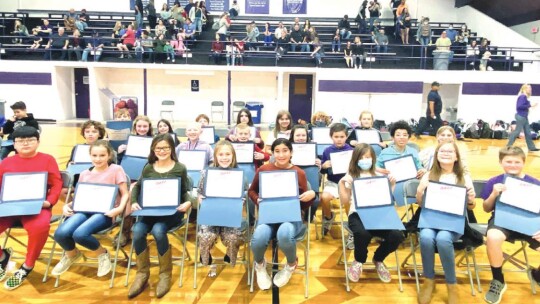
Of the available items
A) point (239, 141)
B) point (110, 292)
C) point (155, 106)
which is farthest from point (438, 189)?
point (155, 106)

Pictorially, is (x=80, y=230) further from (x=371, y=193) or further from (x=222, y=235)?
(x=371, y=193)

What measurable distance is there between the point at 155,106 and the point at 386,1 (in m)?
11.4

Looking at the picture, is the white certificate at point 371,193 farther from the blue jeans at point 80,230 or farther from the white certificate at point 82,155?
the white certificate at point 82,155

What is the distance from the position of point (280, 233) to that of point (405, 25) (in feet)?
52.0

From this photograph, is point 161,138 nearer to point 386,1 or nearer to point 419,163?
point 419,163

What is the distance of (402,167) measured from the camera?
438 cm

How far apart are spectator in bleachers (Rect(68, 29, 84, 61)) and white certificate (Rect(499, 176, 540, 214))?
50.9 ft

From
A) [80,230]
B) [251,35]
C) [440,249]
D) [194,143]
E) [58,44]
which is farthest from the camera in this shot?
[251,35]

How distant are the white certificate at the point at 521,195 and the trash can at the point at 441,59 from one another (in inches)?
504

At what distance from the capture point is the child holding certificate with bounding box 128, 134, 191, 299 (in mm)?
3641

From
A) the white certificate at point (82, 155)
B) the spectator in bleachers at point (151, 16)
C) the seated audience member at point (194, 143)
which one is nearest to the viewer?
the white certificate at point (82, 155)

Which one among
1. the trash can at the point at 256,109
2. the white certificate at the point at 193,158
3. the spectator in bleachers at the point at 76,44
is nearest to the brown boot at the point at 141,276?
the white certificate at the point at 193,158

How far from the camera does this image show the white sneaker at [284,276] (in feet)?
12.2

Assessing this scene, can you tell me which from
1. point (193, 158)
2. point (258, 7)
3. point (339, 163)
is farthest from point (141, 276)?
point (258, 7)
